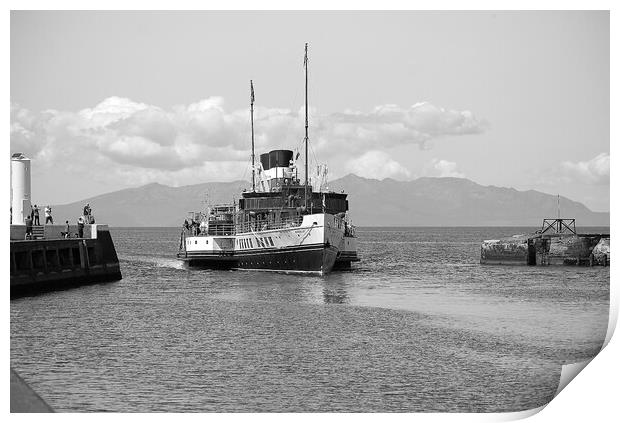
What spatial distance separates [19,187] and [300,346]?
20259mm

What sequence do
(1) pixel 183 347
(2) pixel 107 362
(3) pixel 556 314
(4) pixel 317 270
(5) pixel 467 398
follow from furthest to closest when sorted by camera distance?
1. (4) pixel 317 270
2. (3) pixel 556 314
3. (1) pixel 183 347
4. (2) pixel 107 362
5. (5) pixel 467 398

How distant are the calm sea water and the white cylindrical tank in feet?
14.8

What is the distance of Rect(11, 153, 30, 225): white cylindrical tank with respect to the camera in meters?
41.9

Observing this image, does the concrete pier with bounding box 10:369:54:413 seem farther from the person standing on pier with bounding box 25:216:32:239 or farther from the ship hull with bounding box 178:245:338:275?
the ship hull with bounding box 178:245:338:275

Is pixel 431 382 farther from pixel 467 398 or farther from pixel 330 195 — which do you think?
pixel 330 195

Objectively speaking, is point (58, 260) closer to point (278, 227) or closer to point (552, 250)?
point (278, 227)

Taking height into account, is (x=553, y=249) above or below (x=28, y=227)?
below

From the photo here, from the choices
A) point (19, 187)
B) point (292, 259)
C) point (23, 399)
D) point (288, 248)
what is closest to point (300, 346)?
point (23, 399)

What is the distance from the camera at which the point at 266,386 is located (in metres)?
23.0

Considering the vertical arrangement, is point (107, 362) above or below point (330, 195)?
below

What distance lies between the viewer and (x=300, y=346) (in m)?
28.7

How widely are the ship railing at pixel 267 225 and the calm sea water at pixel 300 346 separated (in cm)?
754
